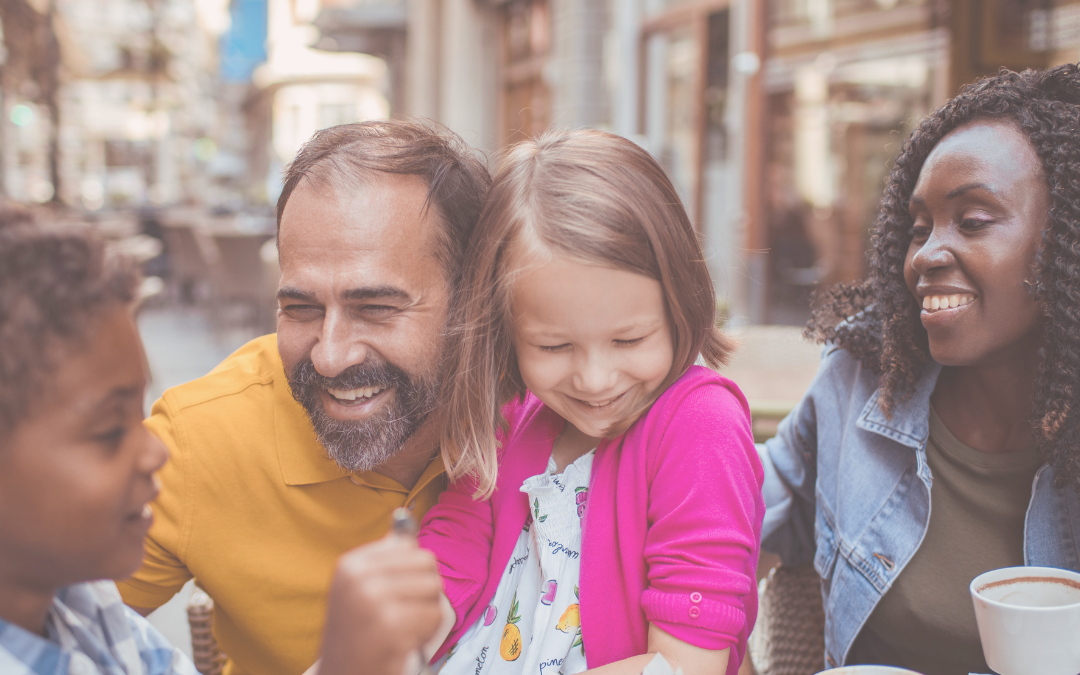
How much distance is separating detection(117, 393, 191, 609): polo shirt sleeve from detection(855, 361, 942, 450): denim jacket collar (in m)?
1.30

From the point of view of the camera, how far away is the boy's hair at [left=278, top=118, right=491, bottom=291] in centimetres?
159

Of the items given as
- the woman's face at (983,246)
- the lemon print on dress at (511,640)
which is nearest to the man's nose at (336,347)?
the lemon print on dress at (511,640)

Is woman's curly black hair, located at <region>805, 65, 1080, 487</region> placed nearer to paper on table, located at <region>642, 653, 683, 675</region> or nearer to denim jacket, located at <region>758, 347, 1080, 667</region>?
denim jacket, located at <region>758, 347, 1080, 667</region>

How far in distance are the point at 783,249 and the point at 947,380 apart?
17.8 ft

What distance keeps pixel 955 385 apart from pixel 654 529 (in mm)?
728

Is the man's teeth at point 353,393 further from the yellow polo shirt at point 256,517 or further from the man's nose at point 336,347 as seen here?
the yellow polo shirt at point 256,517

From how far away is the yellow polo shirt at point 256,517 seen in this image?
1573 millimetres

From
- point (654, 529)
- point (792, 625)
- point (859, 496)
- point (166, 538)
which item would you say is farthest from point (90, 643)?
point (792, 625)

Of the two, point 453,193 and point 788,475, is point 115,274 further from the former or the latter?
point 788,475

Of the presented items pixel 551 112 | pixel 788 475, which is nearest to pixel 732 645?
pixel 788 475

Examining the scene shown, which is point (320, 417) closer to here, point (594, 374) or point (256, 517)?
point (256, 517)

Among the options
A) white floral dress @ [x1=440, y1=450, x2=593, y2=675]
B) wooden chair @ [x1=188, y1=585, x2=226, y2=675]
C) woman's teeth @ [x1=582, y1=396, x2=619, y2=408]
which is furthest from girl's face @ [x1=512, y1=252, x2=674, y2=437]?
wooden chair @ [x1=188, y1=585, x2=226, y2=675]

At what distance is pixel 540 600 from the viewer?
141cm

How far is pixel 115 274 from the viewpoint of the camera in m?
0.89
